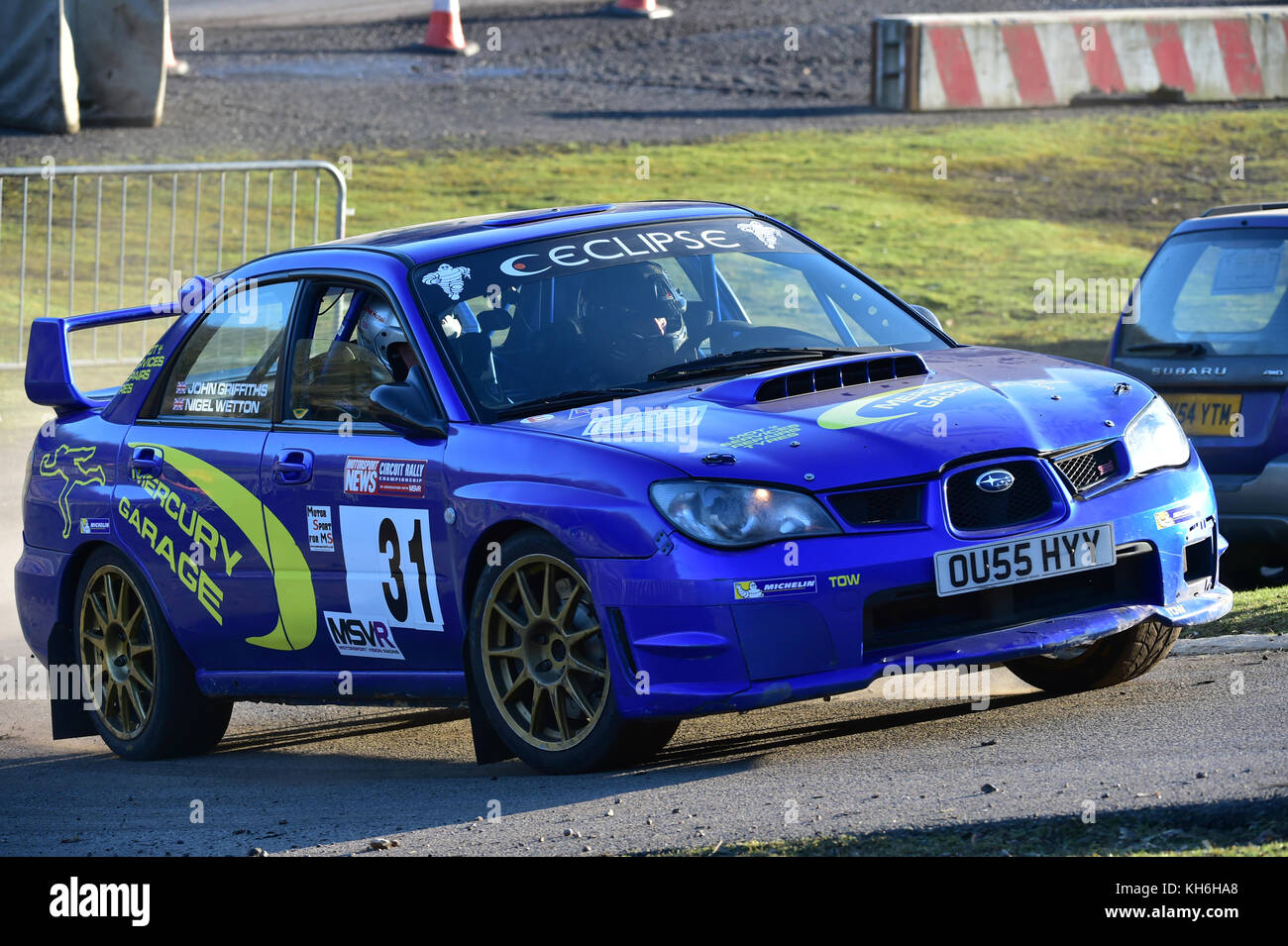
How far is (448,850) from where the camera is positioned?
5.32m

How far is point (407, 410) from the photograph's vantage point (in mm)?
6367

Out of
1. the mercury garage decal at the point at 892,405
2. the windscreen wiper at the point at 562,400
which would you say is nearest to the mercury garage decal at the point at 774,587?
the mercury garage decal at the point at 892,405

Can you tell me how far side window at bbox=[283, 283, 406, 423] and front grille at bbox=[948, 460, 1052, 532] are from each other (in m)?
1.89

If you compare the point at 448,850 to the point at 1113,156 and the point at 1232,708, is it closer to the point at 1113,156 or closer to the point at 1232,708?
the point at 1232,708

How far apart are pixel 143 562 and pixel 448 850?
2.56m

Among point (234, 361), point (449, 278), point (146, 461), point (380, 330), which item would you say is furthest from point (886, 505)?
point (146, 461)

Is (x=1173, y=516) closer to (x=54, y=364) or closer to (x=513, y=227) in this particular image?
(x=513, y=227)

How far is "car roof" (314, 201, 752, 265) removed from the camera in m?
6.93

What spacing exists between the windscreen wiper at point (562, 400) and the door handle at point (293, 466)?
78cm


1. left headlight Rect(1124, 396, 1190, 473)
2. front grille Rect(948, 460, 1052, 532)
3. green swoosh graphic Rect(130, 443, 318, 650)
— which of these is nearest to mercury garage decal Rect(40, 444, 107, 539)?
green swoosh graphic Rect(130, 443, 318, 650)

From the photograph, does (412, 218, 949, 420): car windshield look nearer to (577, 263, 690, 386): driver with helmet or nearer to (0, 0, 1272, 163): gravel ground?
(577, 263, 690, 386): driver with helmet

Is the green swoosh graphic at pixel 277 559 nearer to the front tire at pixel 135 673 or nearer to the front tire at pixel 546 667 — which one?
the front tire at pixel 135 673
